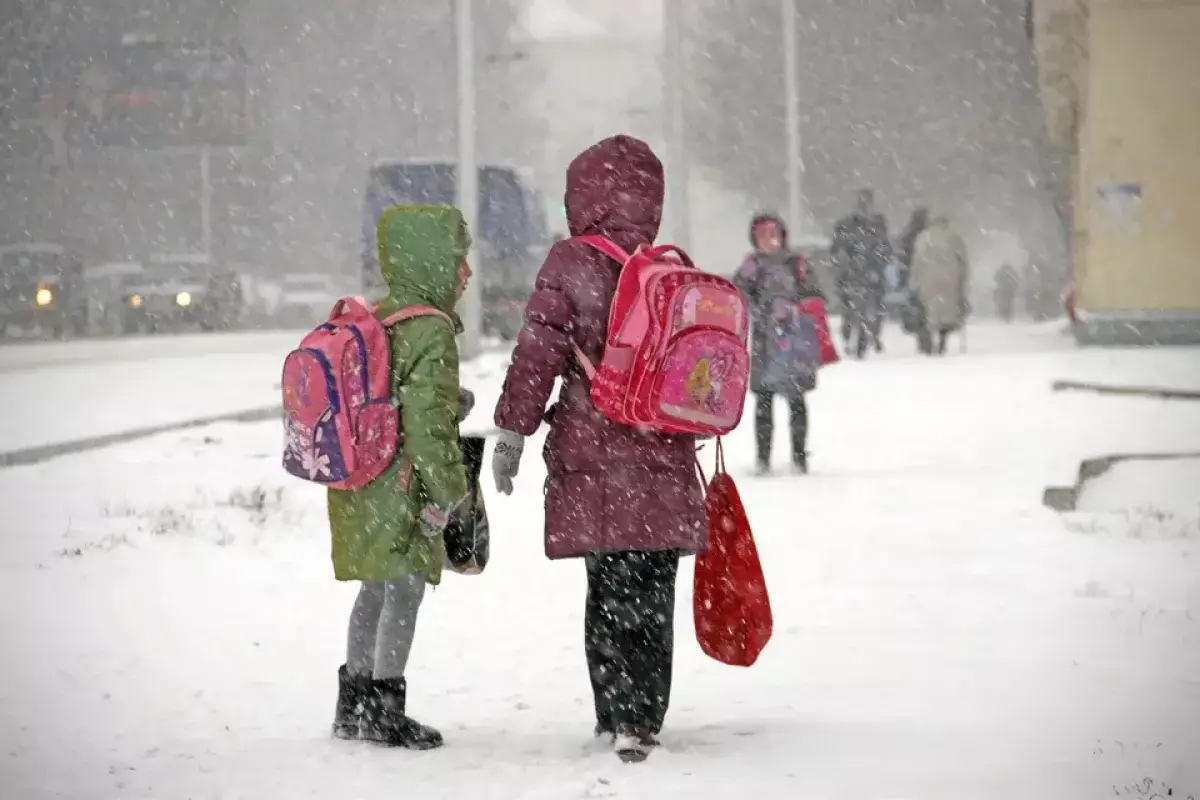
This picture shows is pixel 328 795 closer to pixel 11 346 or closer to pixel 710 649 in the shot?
pixel 710 649

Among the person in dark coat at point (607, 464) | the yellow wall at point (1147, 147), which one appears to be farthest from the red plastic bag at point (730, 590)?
the yellow wall at point (1147, 147)

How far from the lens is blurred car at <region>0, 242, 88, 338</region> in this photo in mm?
33156

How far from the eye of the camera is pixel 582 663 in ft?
20.2

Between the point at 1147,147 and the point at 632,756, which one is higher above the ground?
the point at 1147,147

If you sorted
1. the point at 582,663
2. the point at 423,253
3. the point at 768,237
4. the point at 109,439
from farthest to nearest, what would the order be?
1. the point at 109,439
2. the point at 768,237
3. the point at 582,663
4. the point at 423,253

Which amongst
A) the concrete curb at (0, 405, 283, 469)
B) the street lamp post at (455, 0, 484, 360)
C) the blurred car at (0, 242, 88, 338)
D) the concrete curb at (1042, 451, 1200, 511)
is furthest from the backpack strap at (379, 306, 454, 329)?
the blurred car at (0, 242, 88, 338)

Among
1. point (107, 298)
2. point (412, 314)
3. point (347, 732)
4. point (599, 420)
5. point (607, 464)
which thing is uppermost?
point (412, 314)

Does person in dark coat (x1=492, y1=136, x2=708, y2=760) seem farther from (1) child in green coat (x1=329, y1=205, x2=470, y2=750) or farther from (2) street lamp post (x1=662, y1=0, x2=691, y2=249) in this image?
(2) street lamp post (x1=662, y1=0, x2=691, y2=249)

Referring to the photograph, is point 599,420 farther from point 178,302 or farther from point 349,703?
point 178,302

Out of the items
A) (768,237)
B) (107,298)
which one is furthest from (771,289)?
(107,298)

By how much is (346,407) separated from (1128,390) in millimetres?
12767

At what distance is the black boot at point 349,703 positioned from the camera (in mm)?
4973

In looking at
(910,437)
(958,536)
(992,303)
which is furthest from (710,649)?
(992,303)

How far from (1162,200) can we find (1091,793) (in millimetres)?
19119
